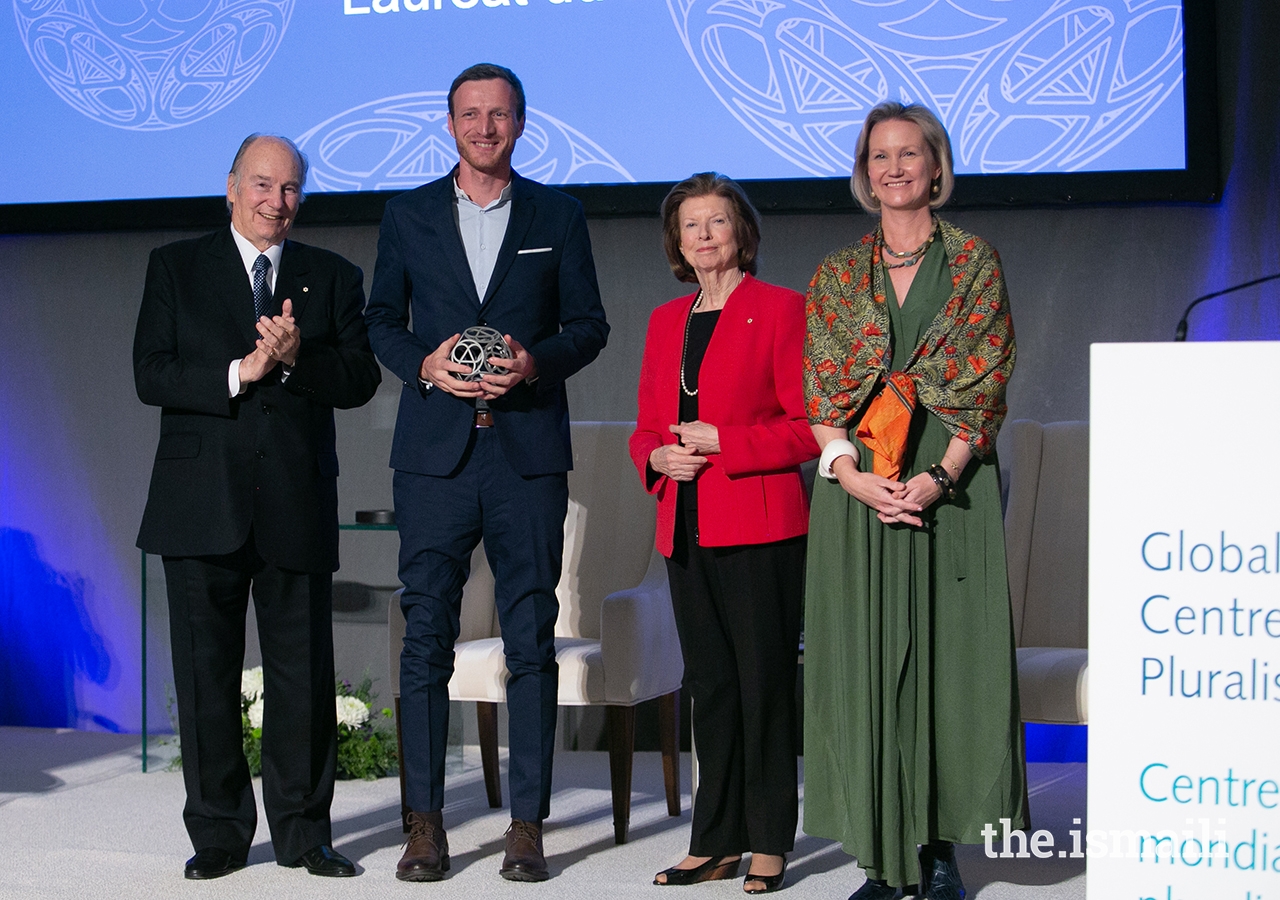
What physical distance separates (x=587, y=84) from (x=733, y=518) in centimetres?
231

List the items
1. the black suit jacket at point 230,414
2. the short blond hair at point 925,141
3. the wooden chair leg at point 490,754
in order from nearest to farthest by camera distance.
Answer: the short blond hair at point 925,141
the black suit jacket at point 230,414
the wooden chair leg at point 490,754

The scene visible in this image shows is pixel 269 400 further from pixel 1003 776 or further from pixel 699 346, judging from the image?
pixel 1003 776

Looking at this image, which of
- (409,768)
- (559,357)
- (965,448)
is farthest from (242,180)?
(965,448)

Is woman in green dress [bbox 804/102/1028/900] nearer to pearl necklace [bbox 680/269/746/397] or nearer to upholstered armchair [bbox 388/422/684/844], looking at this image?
pearl necklace [bbox 680/269/746/397]

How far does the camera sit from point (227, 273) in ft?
10.00

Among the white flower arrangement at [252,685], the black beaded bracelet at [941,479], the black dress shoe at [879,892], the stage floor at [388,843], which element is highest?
the black beaded bracelet at [941,479]

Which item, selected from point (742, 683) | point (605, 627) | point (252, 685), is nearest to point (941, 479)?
point (742, 683)

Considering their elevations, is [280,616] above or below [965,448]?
below

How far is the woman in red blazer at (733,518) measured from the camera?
2.84 metres

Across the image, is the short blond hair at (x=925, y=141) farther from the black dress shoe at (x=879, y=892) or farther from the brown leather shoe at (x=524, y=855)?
the brown leather shoe at (x=524, y=855)

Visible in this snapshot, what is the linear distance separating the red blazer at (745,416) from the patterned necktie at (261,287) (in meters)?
0.90

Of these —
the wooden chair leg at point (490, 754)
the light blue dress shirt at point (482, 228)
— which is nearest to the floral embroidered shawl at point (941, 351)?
the light blue dress shirt at point (482, 228)

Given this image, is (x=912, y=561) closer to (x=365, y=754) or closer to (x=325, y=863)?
(x=325, y=863)

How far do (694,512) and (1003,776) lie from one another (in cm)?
83
